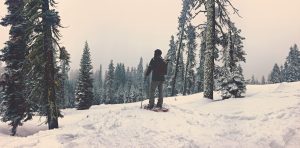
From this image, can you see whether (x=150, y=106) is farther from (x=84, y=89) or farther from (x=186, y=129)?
(x=84, y=89)

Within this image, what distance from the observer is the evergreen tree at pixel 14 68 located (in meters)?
31.1

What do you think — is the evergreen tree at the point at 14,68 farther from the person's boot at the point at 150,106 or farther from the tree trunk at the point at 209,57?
the person's boot at the point at 150,106

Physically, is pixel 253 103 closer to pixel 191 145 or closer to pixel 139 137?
pixel 191 145

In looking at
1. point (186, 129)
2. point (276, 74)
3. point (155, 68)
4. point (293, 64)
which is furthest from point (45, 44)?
point (276, 74)

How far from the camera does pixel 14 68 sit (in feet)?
103

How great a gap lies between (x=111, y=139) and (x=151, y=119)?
8.11 ft

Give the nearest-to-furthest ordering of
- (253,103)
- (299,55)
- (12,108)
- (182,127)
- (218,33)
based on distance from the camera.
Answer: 1. (182,127)
2. (253,103)
3. (218,33)
4. (12,108)
5. (299,55)

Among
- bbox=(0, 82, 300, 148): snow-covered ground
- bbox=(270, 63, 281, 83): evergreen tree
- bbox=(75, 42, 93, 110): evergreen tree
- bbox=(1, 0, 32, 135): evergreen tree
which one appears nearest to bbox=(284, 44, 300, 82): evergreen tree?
bbox=(270, 63, 281, 83): evergreen tree

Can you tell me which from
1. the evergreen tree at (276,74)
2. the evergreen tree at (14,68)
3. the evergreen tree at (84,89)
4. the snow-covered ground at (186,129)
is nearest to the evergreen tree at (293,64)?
the evergreen tree at (276,74)

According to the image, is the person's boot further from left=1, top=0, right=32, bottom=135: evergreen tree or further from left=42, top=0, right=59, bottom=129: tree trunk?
left=1, top=0, right=32, bottom=135: evergreen tree

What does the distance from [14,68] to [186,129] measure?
74.3 feet

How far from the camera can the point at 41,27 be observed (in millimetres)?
21234

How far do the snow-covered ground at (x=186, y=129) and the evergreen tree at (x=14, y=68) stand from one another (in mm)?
19071

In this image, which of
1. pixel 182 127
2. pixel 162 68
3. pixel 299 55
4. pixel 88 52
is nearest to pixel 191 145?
pixel 182 127
